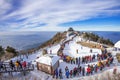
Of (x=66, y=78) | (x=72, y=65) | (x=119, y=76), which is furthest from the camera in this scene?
(x=72, y=65)

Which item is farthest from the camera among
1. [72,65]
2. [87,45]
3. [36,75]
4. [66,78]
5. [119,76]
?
[87,45]

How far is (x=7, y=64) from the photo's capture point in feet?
64.0

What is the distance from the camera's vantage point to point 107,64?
1883 cm

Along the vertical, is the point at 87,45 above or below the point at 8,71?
above

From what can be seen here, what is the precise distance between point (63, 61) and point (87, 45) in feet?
40.1

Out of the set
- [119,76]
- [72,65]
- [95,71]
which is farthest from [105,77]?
[72,65]

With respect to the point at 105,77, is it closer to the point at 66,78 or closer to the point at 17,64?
the point at 66,78

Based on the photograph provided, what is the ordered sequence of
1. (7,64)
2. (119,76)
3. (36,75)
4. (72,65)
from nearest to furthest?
(119,76), (36,75), (7,64), (72,65)

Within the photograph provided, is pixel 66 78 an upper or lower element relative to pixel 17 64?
lower

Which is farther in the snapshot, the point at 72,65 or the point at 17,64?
the point at 72,65

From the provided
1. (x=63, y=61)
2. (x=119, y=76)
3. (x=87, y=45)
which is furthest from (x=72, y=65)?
(x=87, y=45)

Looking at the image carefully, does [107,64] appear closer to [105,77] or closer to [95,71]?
[95,71]

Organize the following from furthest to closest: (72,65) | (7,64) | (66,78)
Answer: (72,65) < (7,64) < (66,78)

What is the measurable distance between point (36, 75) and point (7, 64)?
181 inches
